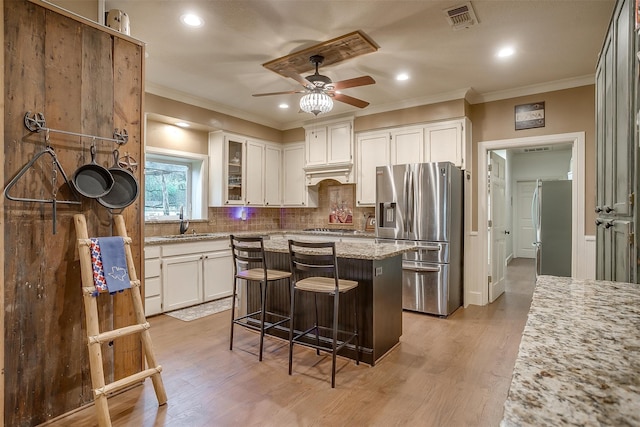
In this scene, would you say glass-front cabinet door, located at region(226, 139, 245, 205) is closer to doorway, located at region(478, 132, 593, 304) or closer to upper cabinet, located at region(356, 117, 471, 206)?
upper cabinet, located at region(356, 117, 471, 206)

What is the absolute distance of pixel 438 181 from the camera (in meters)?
4.00

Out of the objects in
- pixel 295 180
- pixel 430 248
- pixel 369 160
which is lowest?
pixel 430 248

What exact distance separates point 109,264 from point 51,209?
451 mm

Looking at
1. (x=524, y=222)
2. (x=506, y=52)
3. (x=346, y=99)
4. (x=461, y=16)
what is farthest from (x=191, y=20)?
(x=524, y=222)

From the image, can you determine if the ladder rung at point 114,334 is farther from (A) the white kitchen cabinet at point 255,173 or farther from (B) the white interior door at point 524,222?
(B) the white interior door at point 524,222

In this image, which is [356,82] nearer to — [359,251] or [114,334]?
[359,251]

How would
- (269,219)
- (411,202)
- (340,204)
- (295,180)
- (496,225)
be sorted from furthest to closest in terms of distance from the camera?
1. (269,219)
2. (295,180)
3. (340,204)
4. (496,225)
5. (411,202)

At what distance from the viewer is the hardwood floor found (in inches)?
80.7

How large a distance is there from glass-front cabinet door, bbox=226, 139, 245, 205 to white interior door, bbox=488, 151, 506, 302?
3529 mm

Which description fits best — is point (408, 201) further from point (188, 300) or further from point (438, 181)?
point (188, 300)

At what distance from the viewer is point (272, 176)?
19.3 feet

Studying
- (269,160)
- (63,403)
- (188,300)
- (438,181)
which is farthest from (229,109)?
(63,403)

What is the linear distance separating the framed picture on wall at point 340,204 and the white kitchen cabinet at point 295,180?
0.29 metres

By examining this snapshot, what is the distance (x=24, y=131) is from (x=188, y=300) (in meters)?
2.83
